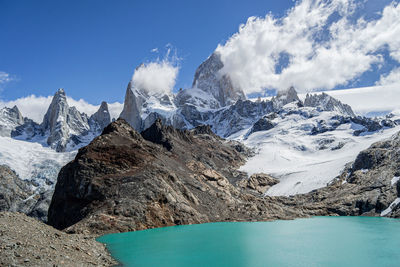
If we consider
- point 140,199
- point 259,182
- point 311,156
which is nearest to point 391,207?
point 140,199

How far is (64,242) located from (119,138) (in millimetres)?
54066

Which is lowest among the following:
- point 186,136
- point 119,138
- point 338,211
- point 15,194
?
point 338,211

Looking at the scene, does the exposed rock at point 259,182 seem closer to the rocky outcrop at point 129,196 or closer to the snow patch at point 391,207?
the rocky outcrop at point 129,196

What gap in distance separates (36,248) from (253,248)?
20.4m

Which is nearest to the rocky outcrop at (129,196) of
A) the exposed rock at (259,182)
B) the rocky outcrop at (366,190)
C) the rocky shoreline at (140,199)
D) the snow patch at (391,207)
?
the rocky shoreline at (140,199)

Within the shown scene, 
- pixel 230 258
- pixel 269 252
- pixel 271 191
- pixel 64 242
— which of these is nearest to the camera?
pixel 64 242

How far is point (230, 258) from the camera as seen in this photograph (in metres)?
28.0

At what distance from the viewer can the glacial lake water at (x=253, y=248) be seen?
26.8 meters

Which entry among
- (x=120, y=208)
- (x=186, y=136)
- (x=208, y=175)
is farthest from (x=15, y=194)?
(x=120, y=208)

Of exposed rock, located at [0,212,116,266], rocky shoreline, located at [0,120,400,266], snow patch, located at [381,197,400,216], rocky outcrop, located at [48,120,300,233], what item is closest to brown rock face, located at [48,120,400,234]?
rocky outcrop, located at [48,120,300,233]

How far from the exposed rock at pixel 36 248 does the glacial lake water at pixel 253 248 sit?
3.83 metres

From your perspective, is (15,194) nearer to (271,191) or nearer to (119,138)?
(119,138)

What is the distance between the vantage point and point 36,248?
826 inches

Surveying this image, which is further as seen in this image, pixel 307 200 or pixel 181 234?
pixel 307 200
